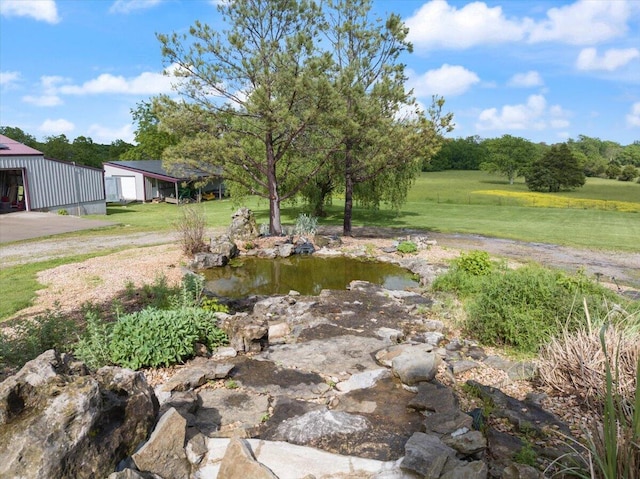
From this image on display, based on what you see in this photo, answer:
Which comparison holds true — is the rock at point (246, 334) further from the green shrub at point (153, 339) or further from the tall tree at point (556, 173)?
the tall tree at point (556, 173)

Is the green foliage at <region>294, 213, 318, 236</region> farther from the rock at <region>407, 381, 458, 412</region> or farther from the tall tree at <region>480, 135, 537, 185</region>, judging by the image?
the tall tree at <region>480, 135, 537, 185</region>

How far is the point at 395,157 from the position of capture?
48.1 ft

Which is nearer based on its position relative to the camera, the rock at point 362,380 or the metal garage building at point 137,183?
the rock at point 362,380

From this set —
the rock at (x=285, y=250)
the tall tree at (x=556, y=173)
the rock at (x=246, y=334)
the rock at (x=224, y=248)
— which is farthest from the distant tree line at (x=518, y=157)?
the rock at (x=246, y=334)

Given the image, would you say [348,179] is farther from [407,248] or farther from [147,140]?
[147,140]

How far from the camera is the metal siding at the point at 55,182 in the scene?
67.3 feet

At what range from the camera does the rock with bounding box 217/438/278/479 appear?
9.23 feet

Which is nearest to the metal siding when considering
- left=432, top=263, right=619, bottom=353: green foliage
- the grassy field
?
the grassy field

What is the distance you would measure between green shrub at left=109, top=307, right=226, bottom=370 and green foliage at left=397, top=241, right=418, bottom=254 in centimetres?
827

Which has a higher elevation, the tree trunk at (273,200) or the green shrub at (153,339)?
the tree trunk at (273,200)

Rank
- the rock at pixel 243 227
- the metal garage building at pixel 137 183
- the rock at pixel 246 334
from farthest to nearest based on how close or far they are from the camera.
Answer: the metal garage building at pixel 137 183 → the rock at pixel 243 227 → the rock at pixel 246 334

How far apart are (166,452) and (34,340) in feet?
8.91

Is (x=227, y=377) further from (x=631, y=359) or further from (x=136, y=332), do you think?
Answer: (x=631, y=359)

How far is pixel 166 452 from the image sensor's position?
9.64 ft
